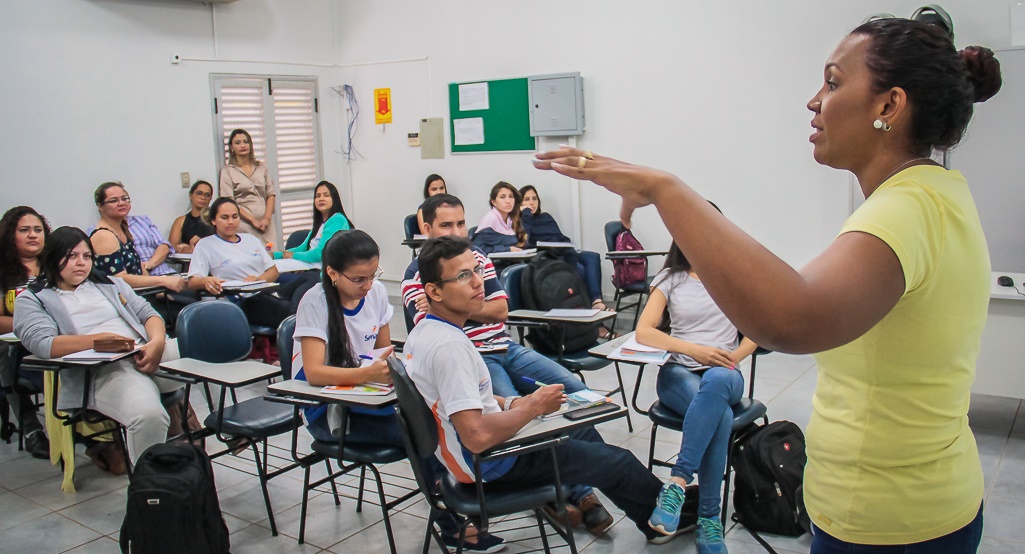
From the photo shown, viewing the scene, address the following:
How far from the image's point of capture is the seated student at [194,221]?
24.2ft

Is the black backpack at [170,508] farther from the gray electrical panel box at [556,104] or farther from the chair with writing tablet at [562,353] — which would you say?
the gray electrical panel box at [556,104]

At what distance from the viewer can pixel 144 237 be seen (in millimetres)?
6777

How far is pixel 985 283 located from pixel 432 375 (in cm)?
182

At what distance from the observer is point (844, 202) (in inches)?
237

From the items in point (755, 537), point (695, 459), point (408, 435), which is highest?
point (408, 435)

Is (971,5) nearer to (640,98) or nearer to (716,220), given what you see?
(640,98)

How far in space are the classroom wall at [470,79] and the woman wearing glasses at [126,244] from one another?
0.62m

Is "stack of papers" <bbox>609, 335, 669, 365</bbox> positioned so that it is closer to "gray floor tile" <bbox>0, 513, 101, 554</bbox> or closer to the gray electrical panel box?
"gray floor tile" <bbox>0, 513, 101, 554</bbox>

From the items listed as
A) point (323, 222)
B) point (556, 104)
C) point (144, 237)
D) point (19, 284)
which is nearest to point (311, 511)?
point (19, 284)

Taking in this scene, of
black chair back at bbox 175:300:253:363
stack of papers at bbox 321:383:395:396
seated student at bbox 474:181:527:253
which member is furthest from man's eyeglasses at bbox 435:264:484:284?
seated student at bbox 474:181:527:253

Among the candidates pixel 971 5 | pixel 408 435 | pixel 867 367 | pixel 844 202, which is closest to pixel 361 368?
pixel 408 435

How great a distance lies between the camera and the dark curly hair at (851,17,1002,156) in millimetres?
890

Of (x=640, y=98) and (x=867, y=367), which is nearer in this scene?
(x=867, y=367)

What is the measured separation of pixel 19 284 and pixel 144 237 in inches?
87.5
